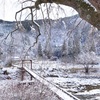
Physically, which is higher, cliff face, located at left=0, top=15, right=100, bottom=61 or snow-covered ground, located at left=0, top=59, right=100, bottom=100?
cliff face, located at left=0, top=15, right=100, bottom=61

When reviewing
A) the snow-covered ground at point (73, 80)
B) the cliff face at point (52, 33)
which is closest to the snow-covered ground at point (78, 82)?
the snow-covered ground at point (73, 80)

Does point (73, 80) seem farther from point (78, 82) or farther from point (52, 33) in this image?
point (52, 33)

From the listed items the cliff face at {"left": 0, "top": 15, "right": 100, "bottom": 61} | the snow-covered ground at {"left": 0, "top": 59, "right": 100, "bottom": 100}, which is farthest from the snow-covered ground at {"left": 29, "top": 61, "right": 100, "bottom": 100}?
the cliff face at {"left": 0, "top": 15, "right": 100, "bottom": 61}

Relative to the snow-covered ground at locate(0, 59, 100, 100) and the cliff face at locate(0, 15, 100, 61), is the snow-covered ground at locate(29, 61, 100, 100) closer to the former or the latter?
the snow-covered ground at locate(0, 59, 100, 100)

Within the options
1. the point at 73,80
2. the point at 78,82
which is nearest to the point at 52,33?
the point at 78,82

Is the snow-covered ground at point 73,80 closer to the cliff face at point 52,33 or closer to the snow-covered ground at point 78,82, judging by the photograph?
the snow-covered ground at point 78,82

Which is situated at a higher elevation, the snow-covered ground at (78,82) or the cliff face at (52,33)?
the cliff face at (52,33)

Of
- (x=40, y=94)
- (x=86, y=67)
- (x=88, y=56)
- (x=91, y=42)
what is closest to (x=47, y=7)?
(x=91, y=42)

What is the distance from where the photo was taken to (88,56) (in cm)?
4847

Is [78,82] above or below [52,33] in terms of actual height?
below

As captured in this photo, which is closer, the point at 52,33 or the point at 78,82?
the point at 52,33

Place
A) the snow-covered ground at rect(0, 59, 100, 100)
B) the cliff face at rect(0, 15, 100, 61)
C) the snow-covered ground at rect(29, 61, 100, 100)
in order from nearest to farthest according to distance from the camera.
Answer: the cliff face at rect(0, 15, 100, 61) < the snow-covered ground at rect(0, 59, 100, 100) < the snow-covered ground at rect(29, 61, 100, 100)

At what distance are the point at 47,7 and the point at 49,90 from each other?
6965mm

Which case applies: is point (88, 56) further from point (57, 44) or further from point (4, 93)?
point (4, 93)
